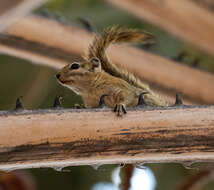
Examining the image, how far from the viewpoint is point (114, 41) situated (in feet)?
4.84

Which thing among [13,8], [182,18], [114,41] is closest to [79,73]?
[114,41]

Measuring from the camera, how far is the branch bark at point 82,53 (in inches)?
58.0

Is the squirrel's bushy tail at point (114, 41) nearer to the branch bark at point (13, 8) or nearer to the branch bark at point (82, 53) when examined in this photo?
the branch bark at point (82, 53)

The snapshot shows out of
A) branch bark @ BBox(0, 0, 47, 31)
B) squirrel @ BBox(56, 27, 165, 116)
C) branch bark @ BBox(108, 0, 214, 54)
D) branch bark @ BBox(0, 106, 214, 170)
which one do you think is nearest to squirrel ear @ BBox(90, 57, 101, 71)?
squirrel @ BBox(56, 27, 165, 116)

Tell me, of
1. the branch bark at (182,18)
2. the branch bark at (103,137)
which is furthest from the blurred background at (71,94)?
the branch bark at (103,137)

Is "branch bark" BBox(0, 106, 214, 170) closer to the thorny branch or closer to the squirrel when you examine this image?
the thorny branch

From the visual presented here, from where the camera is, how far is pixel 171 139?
96 centimetres

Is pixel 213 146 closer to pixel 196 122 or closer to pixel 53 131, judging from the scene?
pixel 196 122

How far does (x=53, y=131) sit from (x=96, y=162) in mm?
105

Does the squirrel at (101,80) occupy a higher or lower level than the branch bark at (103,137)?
higher

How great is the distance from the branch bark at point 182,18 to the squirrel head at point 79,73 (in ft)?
1.07

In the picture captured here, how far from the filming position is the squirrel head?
1.58 meters

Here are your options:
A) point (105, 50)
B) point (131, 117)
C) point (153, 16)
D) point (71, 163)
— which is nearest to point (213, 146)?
point (131, 117)

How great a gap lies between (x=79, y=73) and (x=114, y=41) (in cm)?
26
